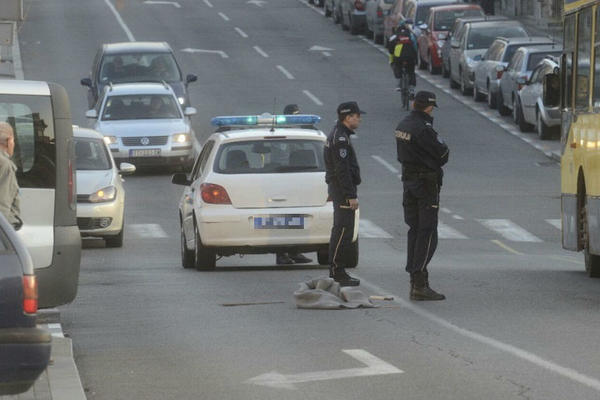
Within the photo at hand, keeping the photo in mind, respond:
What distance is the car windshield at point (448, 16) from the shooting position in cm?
5203

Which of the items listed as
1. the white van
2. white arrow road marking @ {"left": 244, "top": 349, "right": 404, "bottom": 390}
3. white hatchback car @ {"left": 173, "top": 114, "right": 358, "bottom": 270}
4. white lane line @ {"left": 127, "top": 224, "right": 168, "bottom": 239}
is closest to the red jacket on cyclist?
white lane line @ {"left": 127, "top": 224, "right": 168, "bottom": 239}

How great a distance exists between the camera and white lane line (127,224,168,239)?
87.4 feet

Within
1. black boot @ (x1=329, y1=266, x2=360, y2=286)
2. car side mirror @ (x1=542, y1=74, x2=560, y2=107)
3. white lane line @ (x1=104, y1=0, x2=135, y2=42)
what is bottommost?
white lane line @ (x1=104, y1=0, x2=135, y2=42)

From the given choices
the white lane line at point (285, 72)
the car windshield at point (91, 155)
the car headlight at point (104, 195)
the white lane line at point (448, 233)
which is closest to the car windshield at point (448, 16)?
the white lane line at point (285, 72)

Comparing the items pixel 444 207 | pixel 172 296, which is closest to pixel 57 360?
pixel 172 296

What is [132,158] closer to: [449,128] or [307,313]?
[449,128]

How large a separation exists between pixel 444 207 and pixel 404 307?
52.9ft

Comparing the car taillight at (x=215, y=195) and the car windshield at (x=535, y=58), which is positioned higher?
the car taillight at (x=215, y=195)

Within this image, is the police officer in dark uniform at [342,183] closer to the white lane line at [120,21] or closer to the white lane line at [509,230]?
the white lane line at [509,230]

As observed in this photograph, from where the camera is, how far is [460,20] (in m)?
49.5

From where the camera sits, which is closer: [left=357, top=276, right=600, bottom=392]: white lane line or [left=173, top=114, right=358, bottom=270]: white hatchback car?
[left=357, top=276, right=600, bottom=392]: white lane line

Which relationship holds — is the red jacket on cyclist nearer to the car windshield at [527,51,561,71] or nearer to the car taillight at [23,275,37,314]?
the car windshield at [527,51,561,71]

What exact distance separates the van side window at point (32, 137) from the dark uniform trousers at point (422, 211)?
3.24 metres

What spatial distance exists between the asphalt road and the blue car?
1.48m
